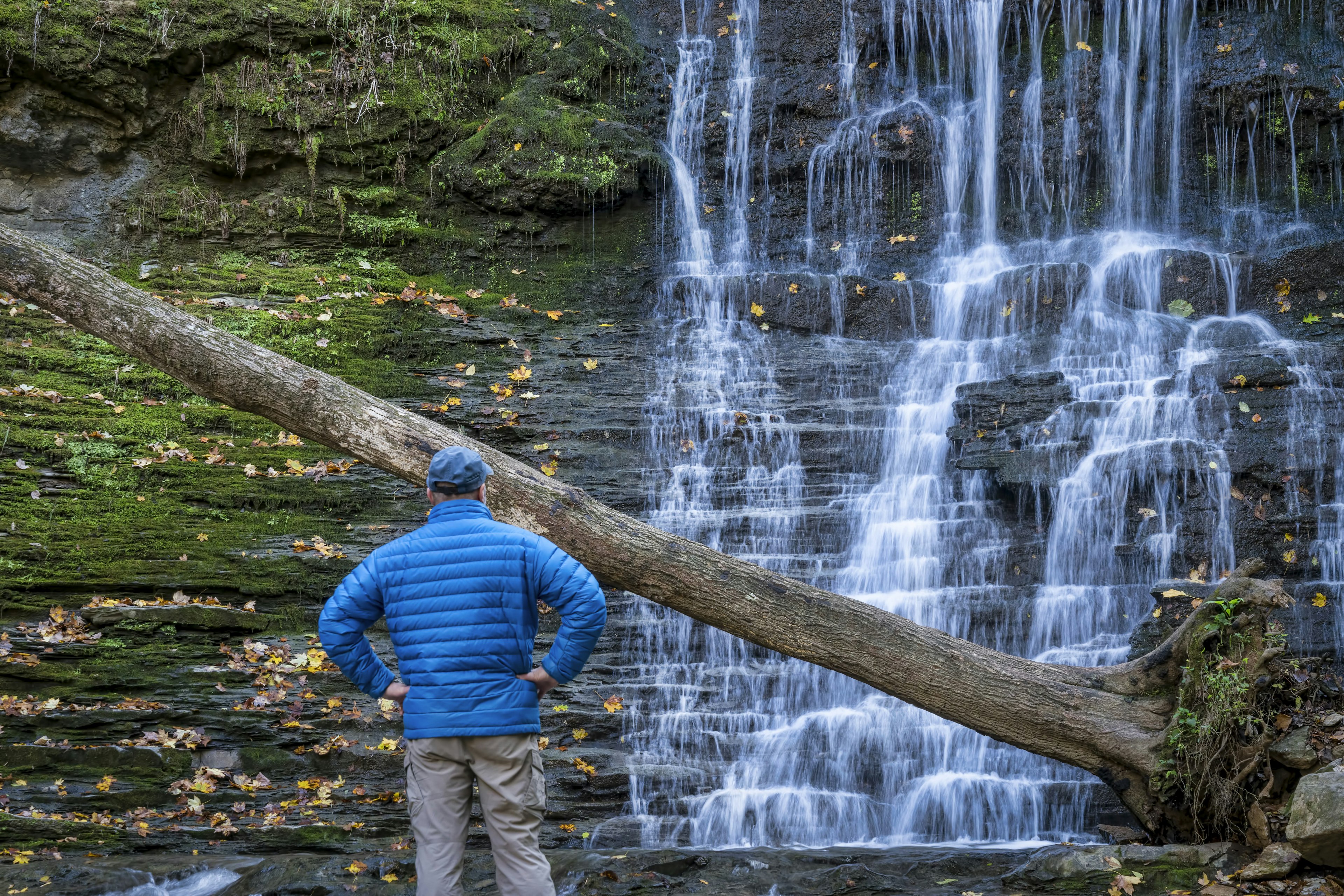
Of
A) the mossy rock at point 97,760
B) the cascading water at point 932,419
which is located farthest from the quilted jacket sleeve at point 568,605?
the mossy rock at point 97,760

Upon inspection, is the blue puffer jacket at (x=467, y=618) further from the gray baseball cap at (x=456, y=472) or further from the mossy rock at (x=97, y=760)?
the mossy rock at (x=97, y=760)

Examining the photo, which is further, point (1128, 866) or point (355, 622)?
point (1128, 866)

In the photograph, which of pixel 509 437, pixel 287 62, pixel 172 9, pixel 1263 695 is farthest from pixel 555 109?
pixel 1263 695

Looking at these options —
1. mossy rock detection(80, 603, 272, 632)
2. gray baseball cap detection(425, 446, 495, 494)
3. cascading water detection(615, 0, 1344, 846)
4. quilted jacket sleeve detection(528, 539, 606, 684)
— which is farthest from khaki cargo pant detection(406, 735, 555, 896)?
mossy rock detection(80, 603, 272, 632)

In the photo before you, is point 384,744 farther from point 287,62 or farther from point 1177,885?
point 287,62

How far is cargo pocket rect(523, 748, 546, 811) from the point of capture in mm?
3367

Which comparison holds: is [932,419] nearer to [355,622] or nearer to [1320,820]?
[1320,820]

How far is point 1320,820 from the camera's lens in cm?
415

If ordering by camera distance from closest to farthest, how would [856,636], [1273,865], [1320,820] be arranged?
[1320,820] < [1273,865] < [856,636]

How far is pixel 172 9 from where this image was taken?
1251 cm

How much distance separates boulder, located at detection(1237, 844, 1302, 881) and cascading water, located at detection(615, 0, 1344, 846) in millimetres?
1754

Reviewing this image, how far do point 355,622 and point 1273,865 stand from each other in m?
3.96

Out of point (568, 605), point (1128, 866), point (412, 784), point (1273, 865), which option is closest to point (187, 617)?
point (412, 784)

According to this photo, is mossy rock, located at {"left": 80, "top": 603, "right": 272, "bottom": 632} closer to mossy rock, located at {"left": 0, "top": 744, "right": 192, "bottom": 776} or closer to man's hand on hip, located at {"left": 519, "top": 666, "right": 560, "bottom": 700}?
mossy rock, located at {"left": 0, "top": 744, "right": 192, "bottom": 776}
